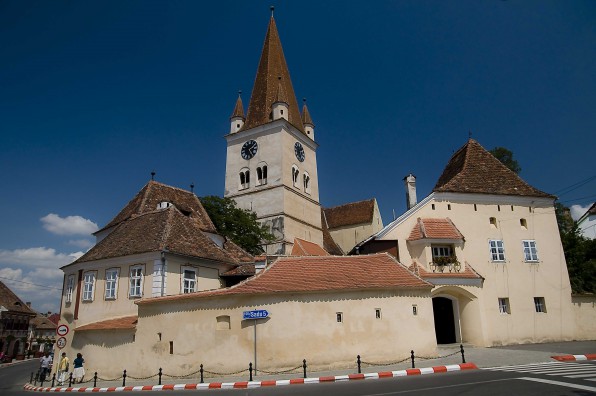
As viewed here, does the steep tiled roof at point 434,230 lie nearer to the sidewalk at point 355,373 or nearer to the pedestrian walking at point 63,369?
the sidewalk at point 355,373

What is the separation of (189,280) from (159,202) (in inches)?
388

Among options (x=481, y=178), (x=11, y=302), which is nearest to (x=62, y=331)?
(x=481, y=178)

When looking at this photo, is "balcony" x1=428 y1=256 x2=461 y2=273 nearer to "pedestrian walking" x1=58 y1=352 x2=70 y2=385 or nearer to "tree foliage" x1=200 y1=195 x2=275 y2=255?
"tree foliage" x1=200 y1=195 x2=275 y2=255

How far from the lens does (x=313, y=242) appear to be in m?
48.8

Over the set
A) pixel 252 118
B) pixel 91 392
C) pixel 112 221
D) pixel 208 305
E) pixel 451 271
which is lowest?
pixel 91 392

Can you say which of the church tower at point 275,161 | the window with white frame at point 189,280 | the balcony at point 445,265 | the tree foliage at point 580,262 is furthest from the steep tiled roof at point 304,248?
the tree foliage at point 580,262

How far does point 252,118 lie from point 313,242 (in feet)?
54.6

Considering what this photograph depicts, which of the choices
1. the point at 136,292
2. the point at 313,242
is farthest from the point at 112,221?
the point at 313,242

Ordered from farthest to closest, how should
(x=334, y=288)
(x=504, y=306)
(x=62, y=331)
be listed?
1. (x=504, y=306)
2. (x=62, y=331)
3. (x=334, y=288)

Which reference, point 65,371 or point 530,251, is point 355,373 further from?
Result: point 530,251

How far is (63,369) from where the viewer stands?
69.2 ft

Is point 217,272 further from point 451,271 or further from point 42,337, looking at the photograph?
point 42,337

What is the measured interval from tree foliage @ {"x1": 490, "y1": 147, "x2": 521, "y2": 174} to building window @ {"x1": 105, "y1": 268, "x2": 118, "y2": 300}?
127ft

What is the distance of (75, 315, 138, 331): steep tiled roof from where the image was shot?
67.8 ft
